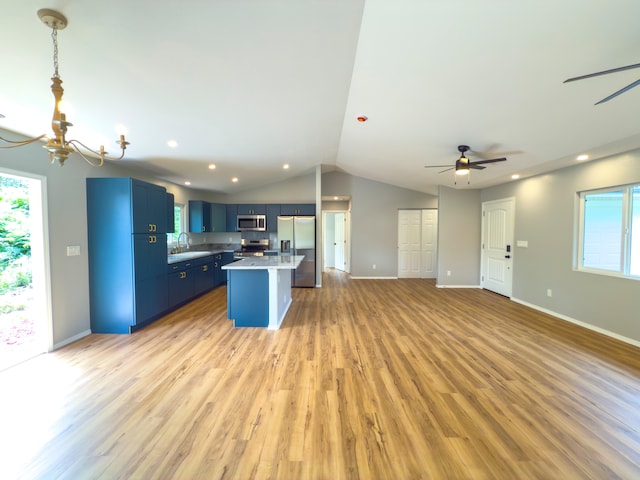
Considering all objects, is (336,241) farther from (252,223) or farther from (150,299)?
(150,299)

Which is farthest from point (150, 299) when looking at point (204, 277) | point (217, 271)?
point (217, 271)

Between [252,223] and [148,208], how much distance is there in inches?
125

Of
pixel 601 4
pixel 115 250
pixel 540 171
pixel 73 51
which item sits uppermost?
pixel 601 4

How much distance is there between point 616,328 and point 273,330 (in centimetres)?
461

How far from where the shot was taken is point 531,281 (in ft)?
15.5

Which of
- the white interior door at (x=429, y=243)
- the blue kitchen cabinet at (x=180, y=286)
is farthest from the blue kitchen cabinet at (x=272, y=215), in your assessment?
the white interior door at (x=429, y=243)

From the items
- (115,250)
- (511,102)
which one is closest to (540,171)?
(511,102)

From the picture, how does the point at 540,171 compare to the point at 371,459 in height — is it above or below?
above

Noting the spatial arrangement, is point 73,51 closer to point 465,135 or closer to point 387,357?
point 387,357

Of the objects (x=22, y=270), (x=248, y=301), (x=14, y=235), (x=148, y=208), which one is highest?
(x=148, y=208)

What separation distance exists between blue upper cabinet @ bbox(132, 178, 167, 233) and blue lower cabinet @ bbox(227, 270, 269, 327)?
55.6 inches

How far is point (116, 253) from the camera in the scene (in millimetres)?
3480

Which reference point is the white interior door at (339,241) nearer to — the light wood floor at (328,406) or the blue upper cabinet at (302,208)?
the blue upper cabinet at (302,208)

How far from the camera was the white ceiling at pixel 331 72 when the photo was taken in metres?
1.72
